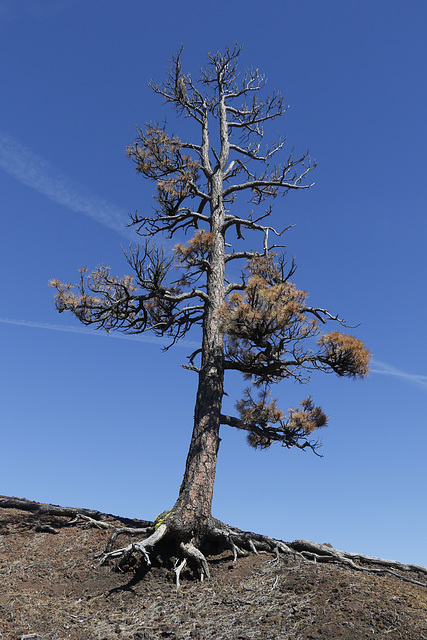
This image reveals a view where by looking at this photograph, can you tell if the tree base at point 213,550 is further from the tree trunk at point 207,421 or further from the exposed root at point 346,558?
the tree trunk at point 207,421

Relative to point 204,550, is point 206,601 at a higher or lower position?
lower

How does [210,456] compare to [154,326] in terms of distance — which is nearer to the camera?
[210,456]

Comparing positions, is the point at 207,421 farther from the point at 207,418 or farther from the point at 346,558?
the point at 346,558

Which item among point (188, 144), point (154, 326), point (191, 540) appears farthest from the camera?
point (188, 144)

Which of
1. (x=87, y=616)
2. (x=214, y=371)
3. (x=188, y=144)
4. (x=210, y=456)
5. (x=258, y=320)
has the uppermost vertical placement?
(x=188, y=144)

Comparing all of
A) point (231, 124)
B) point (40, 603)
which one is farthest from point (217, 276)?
point (40, 603)

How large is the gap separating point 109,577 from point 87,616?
3.45ft

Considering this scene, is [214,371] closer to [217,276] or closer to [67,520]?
[217,276]

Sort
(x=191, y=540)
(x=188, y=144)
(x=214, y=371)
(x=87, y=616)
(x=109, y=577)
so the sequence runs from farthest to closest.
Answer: (x=188, y=144) → (x=214, y=371) → (x=191, y=540) → (x=109, y=577) → (x=87, y=616)

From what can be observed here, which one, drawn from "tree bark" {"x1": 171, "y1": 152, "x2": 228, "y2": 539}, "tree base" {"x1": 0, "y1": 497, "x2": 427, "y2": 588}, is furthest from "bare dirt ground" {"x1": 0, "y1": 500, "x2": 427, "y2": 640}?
"tree bark" {"x1": 171, "y1": 152, "x2": 228, "y2": 539}

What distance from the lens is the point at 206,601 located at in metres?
8.13

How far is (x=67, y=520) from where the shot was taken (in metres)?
11.7

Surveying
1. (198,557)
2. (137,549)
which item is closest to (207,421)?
(198,557)

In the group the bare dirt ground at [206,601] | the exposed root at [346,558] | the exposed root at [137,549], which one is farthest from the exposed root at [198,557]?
the exposed root at [346,558]
